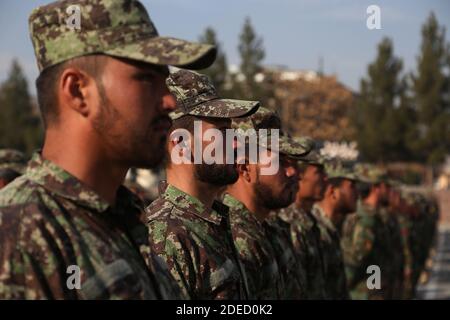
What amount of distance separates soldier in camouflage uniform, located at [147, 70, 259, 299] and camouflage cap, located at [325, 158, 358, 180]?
19.0ft

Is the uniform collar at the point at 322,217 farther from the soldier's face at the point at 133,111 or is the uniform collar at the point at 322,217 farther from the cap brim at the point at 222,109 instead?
the soldier's face at the point at 133,111

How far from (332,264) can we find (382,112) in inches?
2239

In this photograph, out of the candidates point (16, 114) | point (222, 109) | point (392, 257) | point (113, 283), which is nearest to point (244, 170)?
point (222, 109)

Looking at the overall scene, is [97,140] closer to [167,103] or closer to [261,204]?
[167,103]

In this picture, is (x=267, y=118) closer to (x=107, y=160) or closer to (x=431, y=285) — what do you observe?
(x=107, y=160)

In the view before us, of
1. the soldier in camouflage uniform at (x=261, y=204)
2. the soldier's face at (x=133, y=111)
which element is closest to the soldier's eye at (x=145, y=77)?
the soldier's face at (x=133, y=111)

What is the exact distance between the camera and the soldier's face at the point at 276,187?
18.8ft

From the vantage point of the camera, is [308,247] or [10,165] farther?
[308,247]

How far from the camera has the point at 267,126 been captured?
6117 mm

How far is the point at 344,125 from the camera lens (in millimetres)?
61156

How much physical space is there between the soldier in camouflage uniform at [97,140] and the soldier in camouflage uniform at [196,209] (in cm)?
119

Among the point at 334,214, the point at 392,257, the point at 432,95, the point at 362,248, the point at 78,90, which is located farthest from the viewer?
the point at 432,95

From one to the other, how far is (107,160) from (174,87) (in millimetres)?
2330
